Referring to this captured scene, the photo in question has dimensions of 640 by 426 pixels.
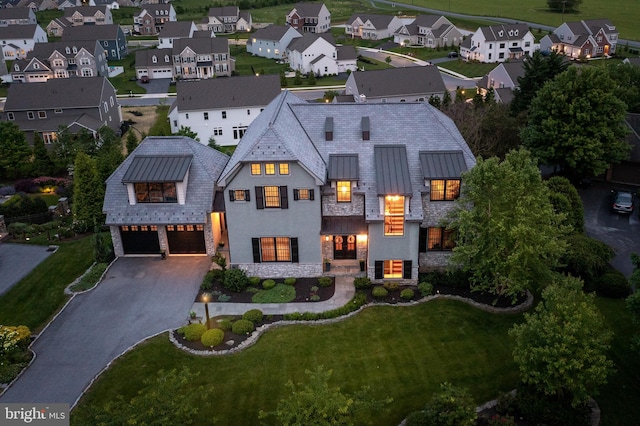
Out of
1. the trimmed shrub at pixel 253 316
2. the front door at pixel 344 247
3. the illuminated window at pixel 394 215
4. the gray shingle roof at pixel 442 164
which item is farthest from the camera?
the front door at pixel 344 247

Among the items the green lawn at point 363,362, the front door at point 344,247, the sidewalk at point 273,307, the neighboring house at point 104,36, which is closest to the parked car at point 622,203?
the green lawn at point 363,362

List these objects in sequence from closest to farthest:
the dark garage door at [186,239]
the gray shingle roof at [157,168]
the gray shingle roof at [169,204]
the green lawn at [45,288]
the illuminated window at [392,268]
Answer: the green lawn at [45,288] → the illuminated window at [392,268] → the gray shingle roof at [157,168] → the gray shingle roof at [169,204] → the dark garage door at [186,239]

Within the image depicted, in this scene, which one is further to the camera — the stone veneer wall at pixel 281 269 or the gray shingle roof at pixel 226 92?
the gray shingle roof at pixel 226 92

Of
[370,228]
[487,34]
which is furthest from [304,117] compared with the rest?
[487,34]

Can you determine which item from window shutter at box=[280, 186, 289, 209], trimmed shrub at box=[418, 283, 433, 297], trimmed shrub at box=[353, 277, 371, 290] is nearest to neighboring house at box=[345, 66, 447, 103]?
window shutter at box=[280, 186, 289, 209]

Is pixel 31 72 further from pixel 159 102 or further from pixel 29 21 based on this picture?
pixel 29 21

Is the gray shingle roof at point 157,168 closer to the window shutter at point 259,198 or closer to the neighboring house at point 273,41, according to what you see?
the window shutter at point 259,198

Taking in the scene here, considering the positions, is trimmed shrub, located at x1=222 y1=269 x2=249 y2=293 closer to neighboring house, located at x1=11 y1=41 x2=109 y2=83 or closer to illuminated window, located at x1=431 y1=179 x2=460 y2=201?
illuminated window, located at x1=431 y1=179 x2=460 y2=201
